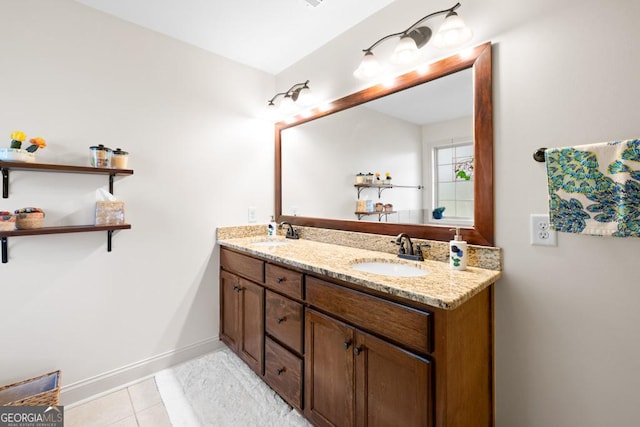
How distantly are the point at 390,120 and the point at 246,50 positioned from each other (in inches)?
51.0

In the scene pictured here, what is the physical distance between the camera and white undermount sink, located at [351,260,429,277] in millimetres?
1470

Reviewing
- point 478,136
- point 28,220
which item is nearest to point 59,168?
point 28,220

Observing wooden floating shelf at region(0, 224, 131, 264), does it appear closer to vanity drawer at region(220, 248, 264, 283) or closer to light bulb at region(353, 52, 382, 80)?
vanity drawer at region(220, 248, 264, 283)

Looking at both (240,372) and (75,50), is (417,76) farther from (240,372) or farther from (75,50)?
(240,372)

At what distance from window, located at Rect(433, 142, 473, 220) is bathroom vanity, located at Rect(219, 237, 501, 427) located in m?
0.29

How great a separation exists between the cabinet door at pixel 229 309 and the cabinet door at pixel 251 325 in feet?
0.22

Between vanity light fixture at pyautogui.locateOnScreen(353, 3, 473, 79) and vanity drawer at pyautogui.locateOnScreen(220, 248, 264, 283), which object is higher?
vanity light fixture at pyautogui.locateOnScreen(353, 3, 473, 79)

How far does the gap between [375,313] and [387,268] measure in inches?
18.9

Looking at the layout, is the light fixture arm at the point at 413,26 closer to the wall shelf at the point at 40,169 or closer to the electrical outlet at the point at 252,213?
the electrical outlet at the point at 252,213

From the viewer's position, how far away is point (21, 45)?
151cm

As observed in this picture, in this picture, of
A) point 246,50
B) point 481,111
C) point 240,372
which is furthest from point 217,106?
point 240,372

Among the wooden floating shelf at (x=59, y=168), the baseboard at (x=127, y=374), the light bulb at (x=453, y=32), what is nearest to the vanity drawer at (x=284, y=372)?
the baseboard at (x=127, y=374)

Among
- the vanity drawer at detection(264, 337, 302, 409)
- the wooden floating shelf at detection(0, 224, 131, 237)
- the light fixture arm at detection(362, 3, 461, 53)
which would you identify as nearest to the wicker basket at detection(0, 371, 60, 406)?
the wooden floating shelf at detection(0, 224, 131, 237)

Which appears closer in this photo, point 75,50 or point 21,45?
point 21,45
